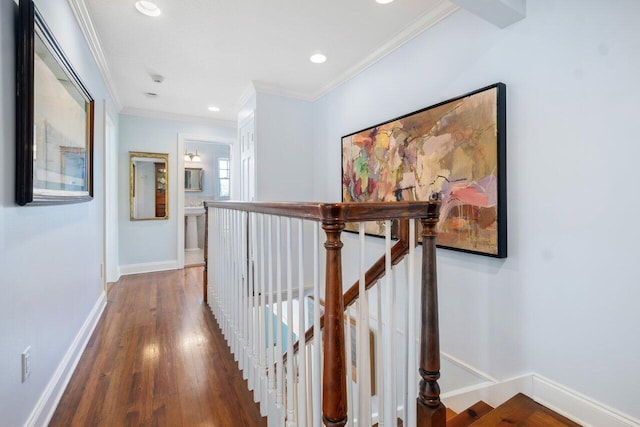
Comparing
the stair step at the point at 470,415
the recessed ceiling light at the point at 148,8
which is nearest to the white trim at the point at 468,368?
the stair step at the point at 470,415

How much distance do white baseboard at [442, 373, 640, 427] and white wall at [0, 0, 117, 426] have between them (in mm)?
2284

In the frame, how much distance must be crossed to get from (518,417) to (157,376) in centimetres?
209

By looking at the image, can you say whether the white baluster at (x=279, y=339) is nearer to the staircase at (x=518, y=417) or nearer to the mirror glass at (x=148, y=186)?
the staircase at (x=518, y=417)

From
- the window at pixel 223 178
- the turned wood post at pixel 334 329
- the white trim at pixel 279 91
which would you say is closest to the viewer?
the turned wood post at pixel 334 329

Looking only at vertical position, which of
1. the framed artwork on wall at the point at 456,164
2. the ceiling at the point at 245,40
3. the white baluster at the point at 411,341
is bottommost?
the white baluster at the point at 411,341

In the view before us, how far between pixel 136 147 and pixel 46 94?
127 inches

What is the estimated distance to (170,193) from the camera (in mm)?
4711

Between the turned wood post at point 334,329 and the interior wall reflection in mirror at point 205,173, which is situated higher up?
the interior wall reflection in mirror at point 205,173

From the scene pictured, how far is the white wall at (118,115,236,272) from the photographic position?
14.5 feet

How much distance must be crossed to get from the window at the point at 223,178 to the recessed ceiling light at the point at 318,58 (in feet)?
15.4

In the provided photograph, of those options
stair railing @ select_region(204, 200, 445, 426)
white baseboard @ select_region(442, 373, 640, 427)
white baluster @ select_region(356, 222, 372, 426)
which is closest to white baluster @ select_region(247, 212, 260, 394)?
stair railing @ select_region(204, 200, 445, 426)

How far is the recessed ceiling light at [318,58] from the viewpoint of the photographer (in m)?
2.83

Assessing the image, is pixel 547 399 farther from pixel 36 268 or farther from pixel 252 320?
pixel 36 268

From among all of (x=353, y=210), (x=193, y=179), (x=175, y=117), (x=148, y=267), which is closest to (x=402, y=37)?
(x=353, y=210)
